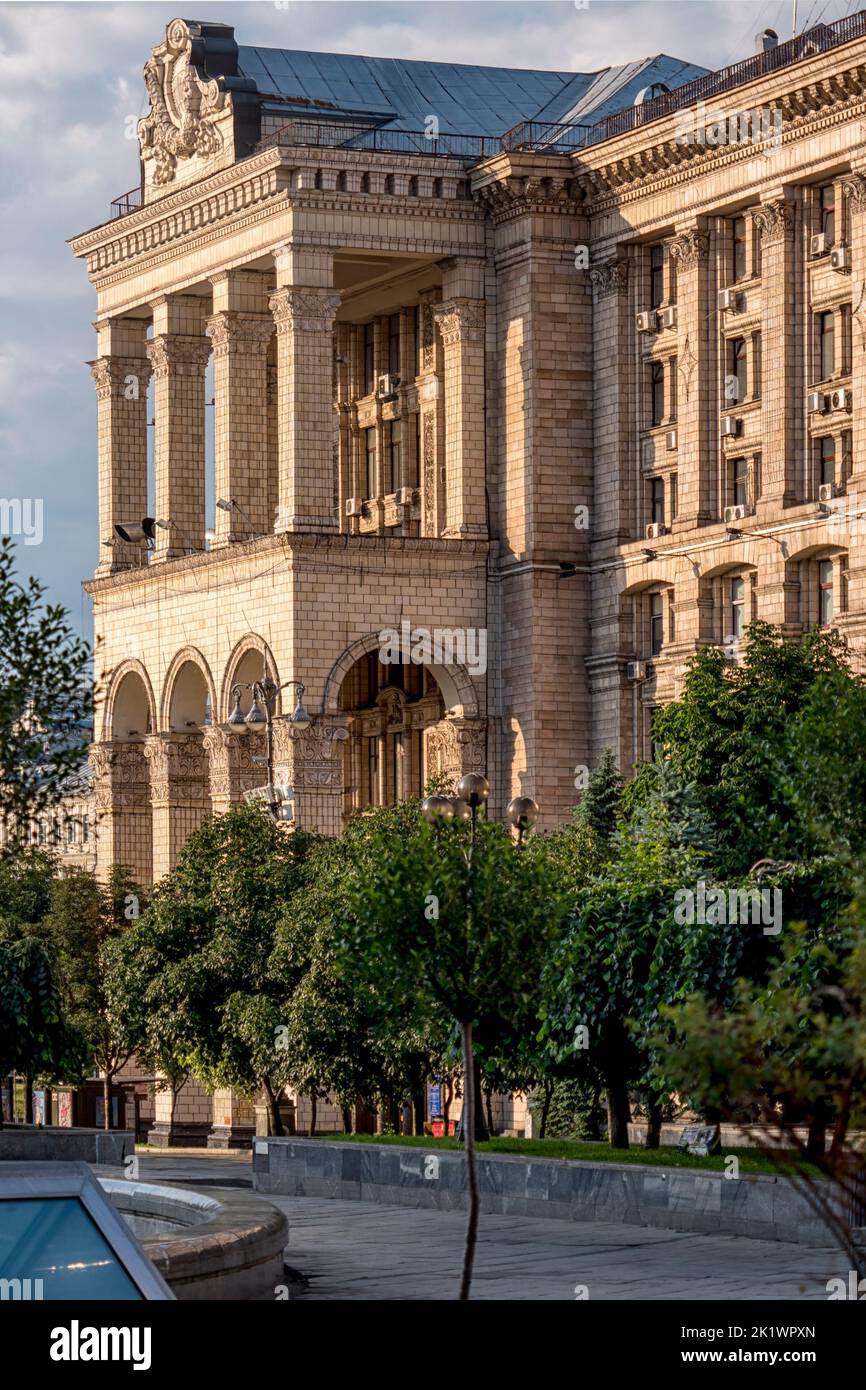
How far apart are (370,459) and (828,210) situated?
18.4m

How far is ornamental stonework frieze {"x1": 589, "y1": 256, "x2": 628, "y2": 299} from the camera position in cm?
6353

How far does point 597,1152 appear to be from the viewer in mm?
33656

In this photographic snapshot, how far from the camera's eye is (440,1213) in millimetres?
33250

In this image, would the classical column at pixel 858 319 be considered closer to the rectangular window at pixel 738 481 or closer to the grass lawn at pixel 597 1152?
the rectangular window at pixel 738 481

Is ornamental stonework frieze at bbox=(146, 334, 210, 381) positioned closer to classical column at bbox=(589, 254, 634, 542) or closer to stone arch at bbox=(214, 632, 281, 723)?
stone arch at bbox=(214, 632, 281, 723)

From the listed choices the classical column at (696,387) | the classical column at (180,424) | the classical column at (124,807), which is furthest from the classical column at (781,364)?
the classical column at (124,807)

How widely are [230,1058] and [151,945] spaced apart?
322 cm

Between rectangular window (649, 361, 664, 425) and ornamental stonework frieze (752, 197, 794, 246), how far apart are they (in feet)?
17.9

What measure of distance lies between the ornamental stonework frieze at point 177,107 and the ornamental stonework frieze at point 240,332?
162 inches

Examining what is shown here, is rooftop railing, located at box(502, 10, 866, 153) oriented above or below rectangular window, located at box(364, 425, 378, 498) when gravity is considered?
above

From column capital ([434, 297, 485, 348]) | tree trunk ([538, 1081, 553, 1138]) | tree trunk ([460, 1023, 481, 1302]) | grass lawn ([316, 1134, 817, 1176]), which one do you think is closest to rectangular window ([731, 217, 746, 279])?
column capital ([434, 297, 485, 348])

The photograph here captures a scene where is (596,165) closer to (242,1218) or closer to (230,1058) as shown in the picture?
(230,1058)
